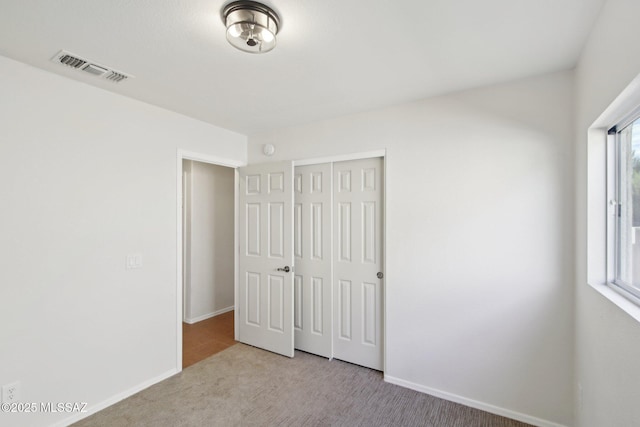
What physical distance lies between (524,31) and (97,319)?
3422 millimetres

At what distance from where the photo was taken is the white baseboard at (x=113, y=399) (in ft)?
6.82

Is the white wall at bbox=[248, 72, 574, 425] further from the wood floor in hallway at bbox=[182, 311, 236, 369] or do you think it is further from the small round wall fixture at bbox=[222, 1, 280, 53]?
the wood floor in hallway at bbox=[182, 311, 236, 369]

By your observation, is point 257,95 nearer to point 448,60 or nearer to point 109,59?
point 109,59

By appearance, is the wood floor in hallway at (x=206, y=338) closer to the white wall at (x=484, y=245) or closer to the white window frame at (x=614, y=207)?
the white wall at (x=484, y=245)

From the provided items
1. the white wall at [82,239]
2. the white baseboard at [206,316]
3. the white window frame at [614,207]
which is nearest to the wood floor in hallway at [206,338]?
the white baseboard at [206,316]

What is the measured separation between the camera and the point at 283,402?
235 centimetres

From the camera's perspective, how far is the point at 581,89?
70.8 inches

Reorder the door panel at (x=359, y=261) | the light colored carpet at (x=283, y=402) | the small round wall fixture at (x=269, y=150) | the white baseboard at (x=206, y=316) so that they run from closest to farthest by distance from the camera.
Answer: the light colored carpet at (x=283, y=402) → the door panel at (x=359, y=261) → the small round wall fixture at (x=269, y=150) → the white baseboard at (x=206, y=316)

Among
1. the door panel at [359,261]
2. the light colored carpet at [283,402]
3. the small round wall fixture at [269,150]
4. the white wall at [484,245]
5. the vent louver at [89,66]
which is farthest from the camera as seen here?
the small round wall fixture at [269,150]

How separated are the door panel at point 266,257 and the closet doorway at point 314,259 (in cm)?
1

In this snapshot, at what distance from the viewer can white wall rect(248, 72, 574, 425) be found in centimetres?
203

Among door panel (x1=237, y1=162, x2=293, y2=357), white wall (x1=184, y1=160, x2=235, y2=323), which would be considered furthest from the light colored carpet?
white wall (x1=184, y1=160, x2=235, y2=323)

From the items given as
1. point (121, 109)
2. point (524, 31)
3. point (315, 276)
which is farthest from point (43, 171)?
point (524, 31)

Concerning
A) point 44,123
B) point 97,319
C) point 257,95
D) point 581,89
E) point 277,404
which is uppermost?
point 257,95
